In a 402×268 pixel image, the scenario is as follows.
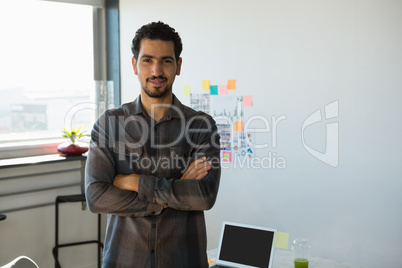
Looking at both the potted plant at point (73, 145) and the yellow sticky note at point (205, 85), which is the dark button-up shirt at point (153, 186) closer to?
the yellow sticky note at point (205, 85)

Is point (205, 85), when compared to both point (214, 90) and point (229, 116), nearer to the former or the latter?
point (214, 90)

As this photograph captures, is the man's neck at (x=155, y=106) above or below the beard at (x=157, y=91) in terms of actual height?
below

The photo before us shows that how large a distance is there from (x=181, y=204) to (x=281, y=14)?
2133 millimetres

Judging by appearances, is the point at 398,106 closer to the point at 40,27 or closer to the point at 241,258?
the point at 241,258

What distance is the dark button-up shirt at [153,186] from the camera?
5.79 ft

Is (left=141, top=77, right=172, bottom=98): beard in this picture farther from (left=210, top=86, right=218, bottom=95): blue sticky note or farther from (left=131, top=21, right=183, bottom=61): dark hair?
(left=210, top=86, right=218, bottom=95): blue sticky note

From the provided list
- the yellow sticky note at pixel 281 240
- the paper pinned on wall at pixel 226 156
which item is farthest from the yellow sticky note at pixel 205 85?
the yellow sticky note at pixel 281 240

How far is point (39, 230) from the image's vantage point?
384 cm

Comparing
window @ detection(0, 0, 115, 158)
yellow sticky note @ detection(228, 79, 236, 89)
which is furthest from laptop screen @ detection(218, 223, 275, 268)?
window @ detection(0, 0, 115, 158)

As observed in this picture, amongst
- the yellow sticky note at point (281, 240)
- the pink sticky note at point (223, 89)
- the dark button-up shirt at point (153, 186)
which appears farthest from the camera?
the pink sticky note at point (223, 89)

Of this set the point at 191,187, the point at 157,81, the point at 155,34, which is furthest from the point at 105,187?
the point at 155,34

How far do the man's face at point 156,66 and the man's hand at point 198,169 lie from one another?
11.8 inches

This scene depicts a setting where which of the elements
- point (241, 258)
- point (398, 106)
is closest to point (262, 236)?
point (241, 258)

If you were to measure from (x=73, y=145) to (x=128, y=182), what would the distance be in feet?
7.28
